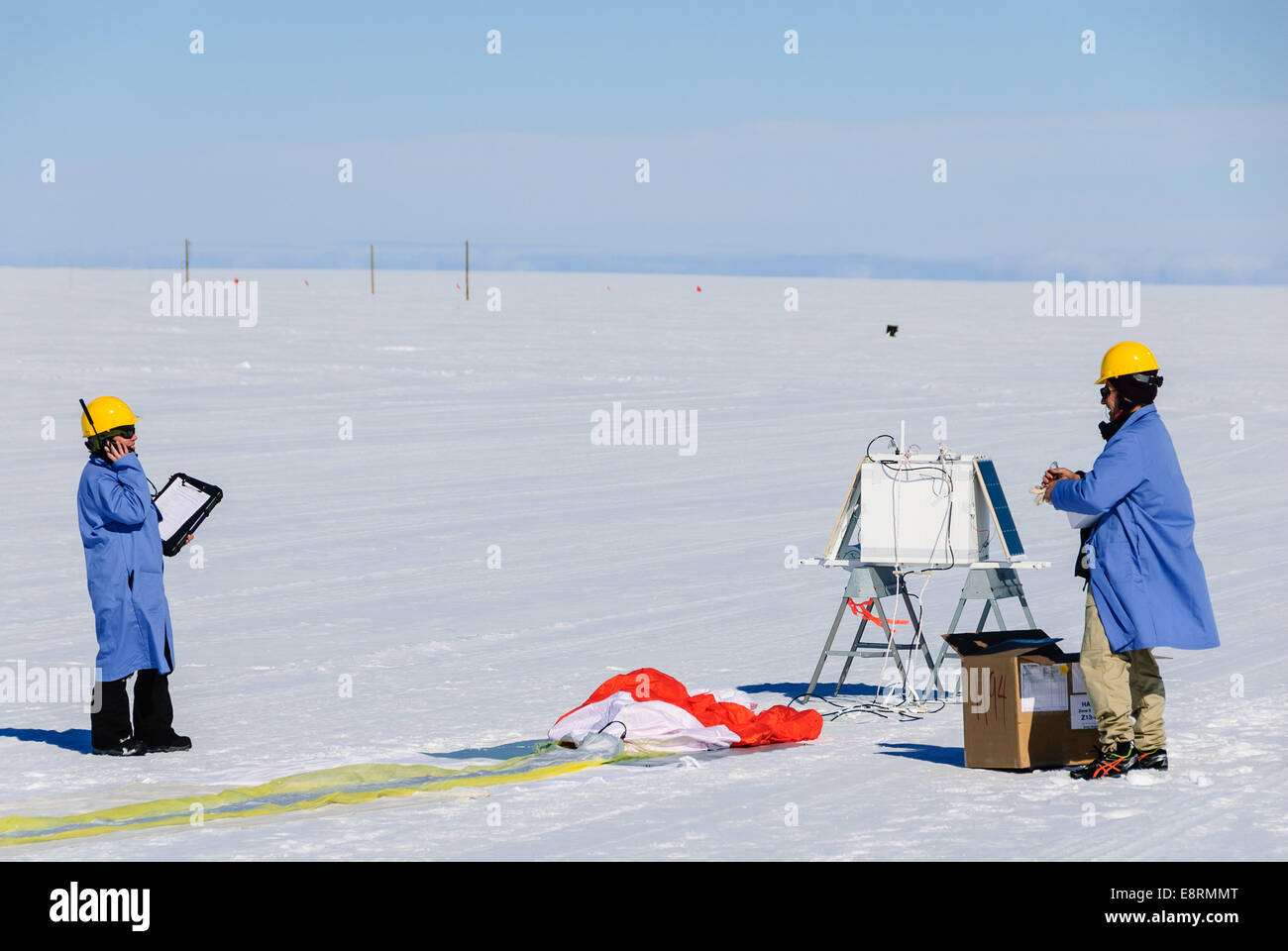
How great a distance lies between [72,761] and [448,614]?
4.53m

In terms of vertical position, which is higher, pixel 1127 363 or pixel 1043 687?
pixel 1127 363

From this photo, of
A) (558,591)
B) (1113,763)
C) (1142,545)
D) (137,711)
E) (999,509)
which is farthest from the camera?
(558,591)

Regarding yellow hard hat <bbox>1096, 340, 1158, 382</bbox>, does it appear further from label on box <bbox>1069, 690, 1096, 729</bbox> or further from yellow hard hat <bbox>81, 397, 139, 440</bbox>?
yellow hard hat <bbox>81, 397, 139, 440</bbox>

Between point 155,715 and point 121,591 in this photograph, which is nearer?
point 121,591

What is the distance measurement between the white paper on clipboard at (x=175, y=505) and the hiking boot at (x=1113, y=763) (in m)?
4.95

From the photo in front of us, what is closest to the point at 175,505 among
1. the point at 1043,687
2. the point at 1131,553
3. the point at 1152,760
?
the point at 1043,687

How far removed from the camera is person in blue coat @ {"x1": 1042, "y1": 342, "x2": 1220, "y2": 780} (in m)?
7.61

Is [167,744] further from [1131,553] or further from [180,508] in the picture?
[1131,553]

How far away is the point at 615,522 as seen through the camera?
1783 centimetres

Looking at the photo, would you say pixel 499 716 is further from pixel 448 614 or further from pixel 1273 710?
pixel 1273 710

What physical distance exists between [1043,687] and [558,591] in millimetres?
6498

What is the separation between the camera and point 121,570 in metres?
8.86

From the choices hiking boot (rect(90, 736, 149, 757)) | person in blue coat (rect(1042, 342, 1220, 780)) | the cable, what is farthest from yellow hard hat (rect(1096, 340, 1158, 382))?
hiking boot (rect(90, 736, 149, 757))
